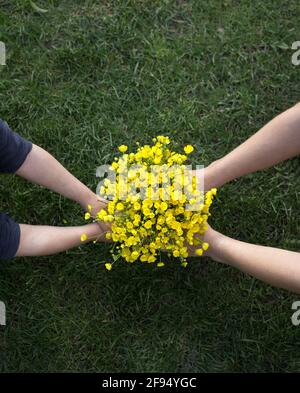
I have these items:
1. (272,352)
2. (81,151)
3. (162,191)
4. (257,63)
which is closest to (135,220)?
(162,191)

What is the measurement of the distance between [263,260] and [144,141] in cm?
79

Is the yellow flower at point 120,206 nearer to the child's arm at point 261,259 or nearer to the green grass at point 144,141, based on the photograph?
the child's arm at point 261,259

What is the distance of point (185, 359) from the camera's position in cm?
211

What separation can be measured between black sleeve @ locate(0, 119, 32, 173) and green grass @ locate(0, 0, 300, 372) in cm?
37

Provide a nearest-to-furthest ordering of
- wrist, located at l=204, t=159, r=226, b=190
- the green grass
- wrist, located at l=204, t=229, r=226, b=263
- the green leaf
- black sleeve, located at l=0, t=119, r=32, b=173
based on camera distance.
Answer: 1. black sleeve, located at l=0, t=119, r=32, b=173
2. wrist, located at l=204, t=229, r=226, b=263
3. wrist, located at l=204, t=159, r=226, b=190
4. the green grass
5. the green leaf

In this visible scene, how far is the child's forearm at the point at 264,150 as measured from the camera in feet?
5.98

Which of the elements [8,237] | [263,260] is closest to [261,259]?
[263,260]

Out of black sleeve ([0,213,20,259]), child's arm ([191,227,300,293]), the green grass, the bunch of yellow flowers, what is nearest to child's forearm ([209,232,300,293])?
child's arm ([191,227,300,293])

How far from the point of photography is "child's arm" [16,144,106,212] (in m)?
1.87

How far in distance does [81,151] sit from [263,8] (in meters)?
1.05

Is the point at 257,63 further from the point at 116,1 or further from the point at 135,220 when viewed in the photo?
the point at 135,220

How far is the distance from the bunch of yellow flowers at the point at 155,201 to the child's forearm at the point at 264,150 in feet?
1.04

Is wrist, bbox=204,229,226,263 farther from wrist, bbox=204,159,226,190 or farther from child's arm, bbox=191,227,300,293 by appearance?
wrist, bbox=204,159,226,190

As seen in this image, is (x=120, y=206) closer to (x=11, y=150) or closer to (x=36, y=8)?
(x=11, y=150)
